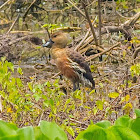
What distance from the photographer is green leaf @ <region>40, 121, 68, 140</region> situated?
251cm

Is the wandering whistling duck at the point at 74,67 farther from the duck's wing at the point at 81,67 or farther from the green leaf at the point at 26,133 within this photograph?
the green leaf at the point at 26,133

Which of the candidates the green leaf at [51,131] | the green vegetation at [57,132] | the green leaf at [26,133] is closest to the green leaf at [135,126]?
the green vegetation at [57,132]

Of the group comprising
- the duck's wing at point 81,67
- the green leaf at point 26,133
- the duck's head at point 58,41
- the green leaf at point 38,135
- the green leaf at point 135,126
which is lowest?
the duck's wing at point 81,67

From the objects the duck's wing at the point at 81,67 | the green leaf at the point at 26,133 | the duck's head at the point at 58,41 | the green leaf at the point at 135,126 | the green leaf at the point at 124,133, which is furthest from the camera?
the duck's head at the point at 58,41

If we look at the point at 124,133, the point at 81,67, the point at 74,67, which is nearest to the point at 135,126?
the point at 124,133

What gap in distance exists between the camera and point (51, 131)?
2535 mm

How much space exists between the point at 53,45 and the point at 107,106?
3.24 meters

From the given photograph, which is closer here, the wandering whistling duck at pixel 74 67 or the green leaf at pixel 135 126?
the green leaf at pixel 135 126

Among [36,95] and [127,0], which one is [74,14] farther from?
[36,95]

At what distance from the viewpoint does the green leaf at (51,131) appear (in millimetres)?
2512

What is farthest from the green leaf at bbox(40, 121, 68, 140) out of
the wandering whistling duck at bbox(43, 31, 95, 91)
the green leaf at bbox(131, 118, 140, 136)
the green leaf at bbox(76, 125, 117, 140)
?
the wandering whistling duck at bbox(43, 31, 95, 91)

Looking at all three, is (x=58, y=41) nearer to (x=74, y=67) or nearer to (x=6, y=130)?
(x=74, y=67)

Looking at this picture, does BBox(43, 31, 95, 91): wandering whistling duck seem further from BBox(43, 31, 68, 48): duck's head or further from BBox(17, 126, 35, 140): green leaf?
BBox(17, 126, 35, 140): green leaf

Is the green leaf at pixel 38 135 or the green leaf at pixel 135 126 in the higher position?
the green leaf at pixel 38 135
